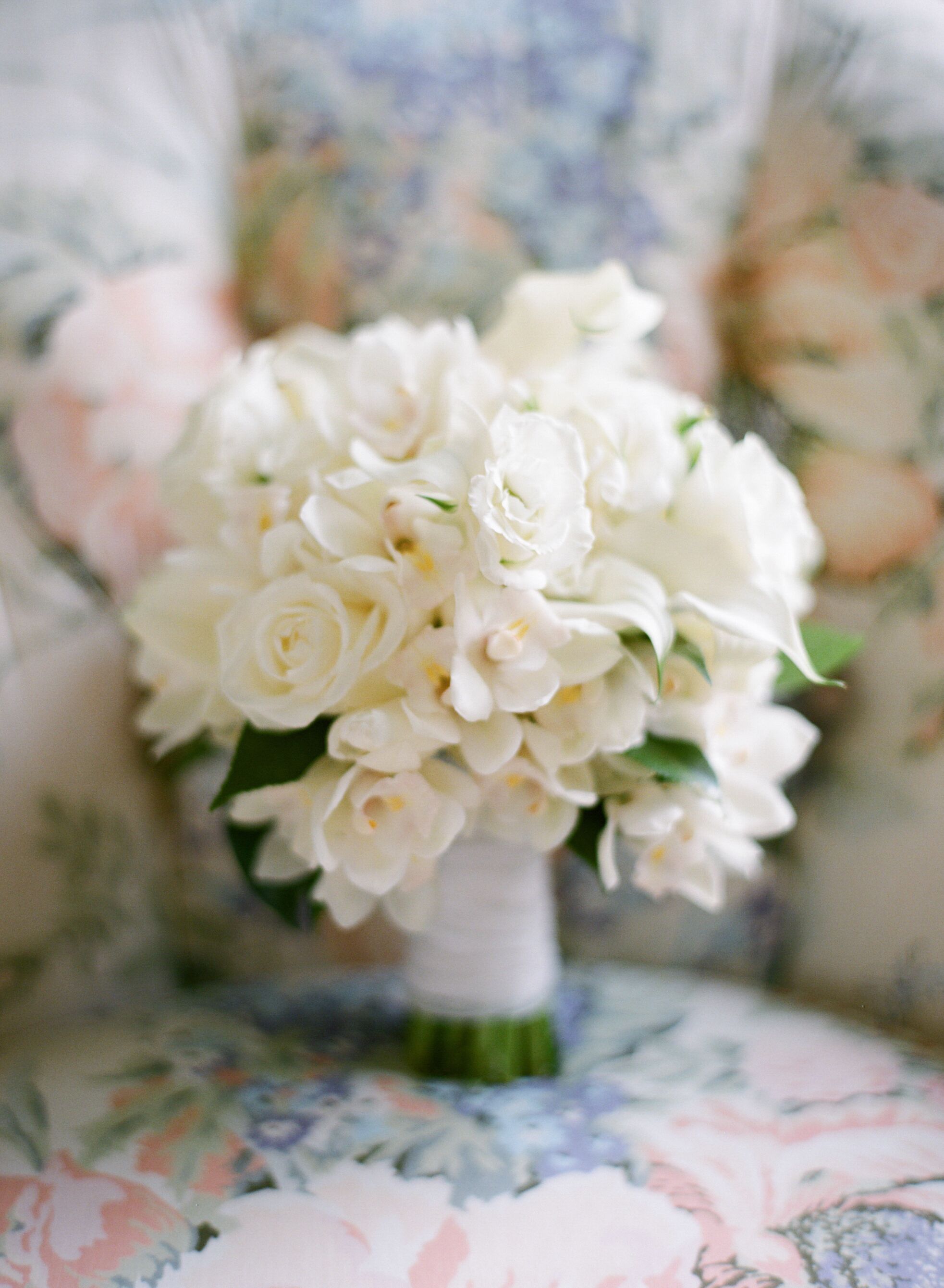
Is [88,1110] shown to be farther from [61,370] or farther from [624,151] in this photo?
[624,151]

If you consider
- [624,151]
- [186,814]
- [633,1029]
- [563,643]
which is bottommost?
[633,1029]

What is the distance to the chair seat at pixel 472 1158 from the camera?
507mm

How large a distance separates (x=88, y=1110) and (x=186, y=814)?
0.21m

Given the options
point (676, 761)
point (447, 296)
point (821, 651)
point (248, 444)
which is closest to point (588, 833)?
point (676, 761)

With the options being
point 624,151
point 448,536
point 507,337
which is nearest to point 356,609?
point 448,536

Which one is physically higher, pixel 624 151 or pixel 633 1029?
pixel 624 151

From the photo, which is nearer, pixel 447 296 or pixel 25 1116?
pixel 25 1116

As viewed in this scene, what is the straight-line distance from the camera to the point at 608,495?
Result: 540 millimetres

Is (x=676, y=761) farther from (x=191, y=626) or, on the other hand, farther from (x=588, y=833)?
(x=191, y=626)

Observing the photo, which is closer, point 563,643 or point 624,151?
point 563,643

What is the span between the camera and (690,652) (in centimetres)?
56

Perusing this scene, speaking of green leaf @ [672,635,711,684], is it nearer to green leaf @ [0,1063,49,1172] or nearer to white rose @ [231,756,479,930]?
white rose @ [231,756,479,930]

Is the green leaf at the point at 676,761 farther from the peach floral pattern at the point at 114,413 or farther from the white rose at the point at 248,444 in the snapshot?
the peach floral pattern at the point at 114,413

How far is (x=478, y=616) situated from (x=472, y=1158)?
305mm
